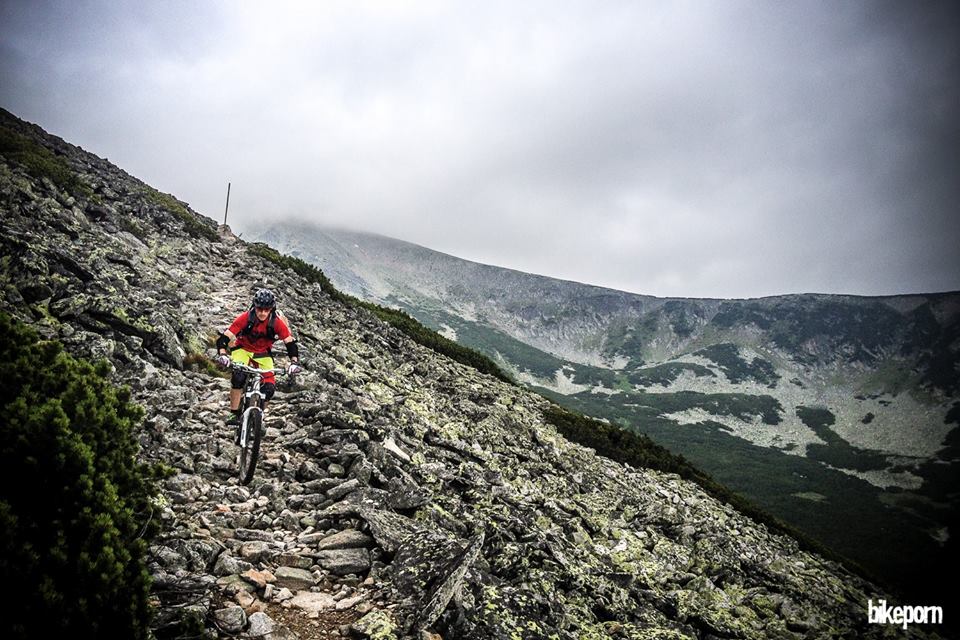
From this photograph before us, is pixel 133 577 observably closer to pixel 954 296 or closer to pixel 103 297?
pixel 103 297

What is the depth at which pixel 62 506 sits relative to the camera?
3664 mm

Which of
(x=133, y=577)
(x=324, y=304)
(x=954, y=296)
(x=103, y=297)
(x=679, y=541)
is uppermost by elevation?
(x=954, y=296)

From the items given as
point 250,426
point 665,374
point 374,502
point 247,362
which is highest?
point 665,374

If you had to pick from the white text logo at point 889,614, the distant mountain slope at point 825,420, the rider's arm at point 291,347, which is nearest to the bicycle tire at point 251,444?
the rider's arm at point 291,347

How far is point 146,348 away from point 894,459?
159822 millimetres

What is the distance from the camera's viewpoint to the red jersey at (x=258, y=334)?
895 centimetres

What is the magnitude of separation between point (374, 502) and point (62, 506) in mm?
5281

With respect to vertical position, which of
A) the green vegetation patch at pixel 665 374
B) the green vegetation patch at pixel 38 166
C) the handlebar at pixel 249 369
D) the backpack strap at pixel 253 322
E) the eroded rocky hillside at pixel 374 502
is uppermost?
the green vegetation patch at pixel 38 166

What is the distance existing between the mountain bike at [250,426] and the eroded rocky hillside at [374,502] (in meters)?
0.35

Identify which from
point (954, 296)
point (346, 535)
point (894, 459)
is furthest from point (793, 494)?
point (954, 296)

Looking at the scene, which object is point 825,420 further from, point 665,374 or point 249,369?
point 249,369

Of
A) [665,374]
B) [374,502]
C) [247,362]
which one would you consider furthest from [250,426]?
[665,374]

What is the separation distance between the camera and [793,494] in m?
90.1

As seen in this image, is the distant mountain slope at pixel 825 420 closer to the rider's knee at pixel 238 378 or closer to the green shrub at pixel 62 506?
the rider's knee at pixel 238 378
